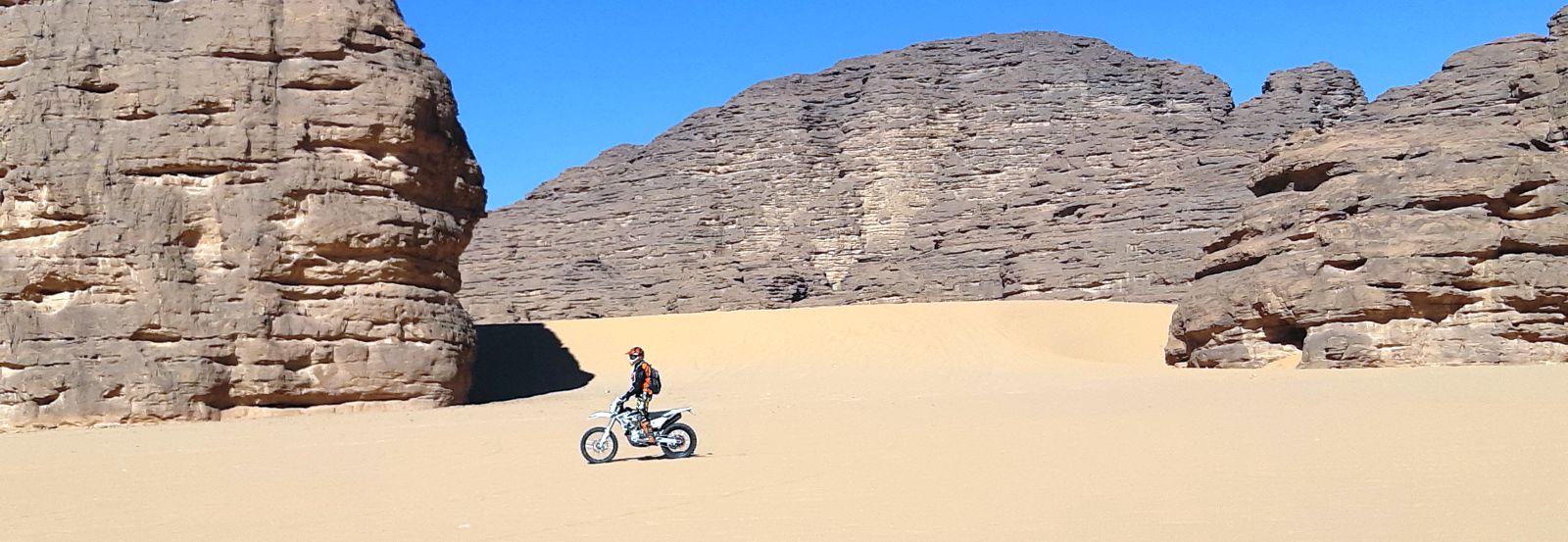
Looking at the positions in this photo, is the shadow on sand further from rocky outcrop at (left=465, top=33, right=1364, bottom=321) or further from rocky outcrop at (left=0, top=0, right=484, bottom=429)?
rocky outcrop at (left=465, top=33, right=1364, bottom=321)

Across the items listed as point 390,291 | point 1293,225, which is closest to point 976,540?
point 390,291

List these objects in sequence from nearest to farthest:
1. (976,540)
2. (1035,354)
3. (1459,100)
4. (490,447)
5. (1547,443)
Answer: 1. (976,540)
2. (1547,443)
3. (490,447)
4. (1035,354)
5. (1459,100)

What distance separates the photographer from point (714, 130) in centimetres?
7481

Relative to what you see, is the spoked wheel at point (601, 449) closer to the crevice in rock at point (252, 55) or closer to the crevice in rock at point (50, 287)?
the crevice in rock at point (50, 287)

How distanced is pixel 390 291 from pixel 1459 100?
27558 mm

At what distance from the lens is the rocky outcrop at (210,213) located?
46.1 ft

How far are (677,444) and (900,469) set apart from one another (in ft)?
6.58

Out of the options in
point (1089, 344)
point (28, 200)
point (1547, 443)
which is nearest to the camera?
point (1547, 443)

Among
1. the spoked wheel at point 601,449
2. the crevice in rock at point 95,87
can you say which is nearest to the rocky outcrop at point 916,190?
the crevice in rock at point 95,87

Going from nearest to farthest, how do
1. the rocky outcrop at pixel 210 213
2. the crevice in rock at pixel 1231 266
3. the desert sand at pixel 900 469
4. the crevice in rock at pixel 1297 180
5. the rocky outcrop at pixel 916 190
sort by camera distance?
the desert sand at pixel 900 469 < the rocky outcrop at pixel 210 213 < the crevice in rock at pixel 1297 180 < the crevice in rock at pixel 1231 266 < the rocky outcrop at pixel 916 190

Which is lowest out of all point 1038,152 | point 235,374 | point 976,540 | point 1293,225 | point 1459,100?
point 976,540

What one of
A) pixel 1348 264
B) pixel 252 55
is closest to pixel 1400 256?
pixel 1348 264

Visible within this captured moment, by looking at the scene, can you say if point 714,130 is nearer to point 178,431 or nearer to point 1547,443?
point 178,431

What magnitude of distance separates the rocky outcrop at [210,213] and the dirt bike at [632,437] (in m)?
6.29
